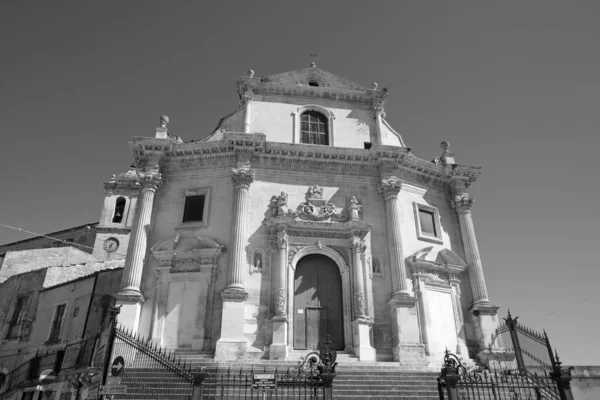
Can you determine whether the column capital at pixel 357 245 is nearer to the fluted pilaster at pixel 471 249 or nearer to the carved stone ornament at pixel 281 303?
the carved stone ornament at pixel 281 303

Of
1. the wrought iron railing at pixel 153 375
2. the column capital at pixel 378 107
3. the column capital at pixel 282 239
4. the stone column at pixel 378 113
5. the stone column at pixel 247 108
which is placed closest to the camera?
the wrought iron railing at pixel 153 375

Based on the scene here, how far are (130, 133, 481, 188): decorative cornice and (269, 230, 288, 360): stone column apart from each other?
3.65 metres

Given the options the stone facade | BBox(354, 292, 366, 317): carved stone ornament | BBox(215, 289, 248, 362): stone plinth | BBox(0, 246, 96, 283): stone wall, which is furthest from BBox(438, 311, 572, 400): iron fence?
BBox(0, 246, 96, 283): stone wall

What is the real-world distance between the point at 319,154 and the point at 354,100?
4.31m

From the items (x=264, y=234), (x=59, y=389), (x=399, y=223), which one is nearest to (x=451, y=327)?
(x=399, y=223)

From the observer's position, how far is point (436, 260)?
18.2m

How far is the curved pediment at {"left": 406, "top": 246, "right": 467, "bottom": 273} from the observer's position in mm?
17188

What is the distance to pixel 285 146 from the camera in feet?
59.7

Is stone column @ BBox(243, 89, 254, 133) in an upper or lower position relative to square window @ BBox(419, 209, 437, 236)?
upper

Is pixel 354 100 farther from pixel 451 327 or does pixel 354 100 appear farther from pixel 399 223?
pixel 451 327

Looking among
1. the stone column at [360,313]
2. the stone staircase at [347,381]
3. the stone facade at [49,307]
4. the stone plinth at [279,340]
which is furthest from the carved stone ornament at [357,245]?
the stone facade at [49,307]

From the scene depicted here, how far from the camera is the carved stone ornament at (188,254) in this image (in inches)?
640

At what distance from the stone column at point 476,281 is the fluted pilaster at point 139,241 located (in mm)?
13168

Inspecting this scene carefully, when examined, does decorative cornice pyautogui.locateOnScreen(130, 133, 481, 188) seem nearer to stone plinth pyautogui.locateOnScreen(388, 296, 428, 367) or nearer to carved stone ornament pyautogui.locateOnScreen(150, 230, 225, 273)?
carved stone ornament pyautogui.locateOnScreen(150, 230, 225, 273)
